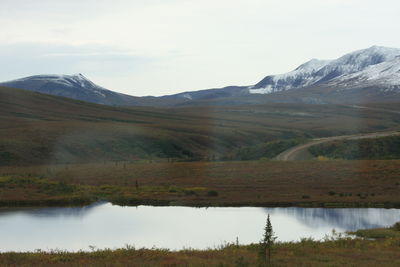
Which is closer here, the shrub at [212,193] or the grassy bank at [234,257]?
the grassy bank at [234,257]

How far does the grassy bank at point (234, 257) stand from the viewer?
23750 millimetres

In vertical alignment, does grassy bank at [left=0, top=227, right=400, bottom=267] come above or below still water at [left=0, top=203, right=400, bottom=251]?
above

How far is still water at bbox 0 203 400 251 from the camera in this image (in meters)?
36.2

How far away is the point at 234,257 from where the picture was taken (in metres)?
25.2

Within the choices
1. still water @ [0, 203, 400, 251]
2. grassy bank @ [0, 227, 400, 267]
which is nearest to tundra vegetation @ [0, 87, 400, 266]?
grassy bank @ [0, 227, 400, 267]

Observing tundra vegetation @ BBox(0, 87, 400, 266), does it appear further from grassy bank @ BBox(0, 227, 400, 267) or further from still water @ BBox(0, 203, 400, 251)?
still water @ BBox(0, 203, 400, 251)

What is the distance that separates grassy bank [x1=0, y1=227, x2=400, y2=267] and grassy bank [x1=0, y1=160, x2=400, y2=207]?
79.9 ft

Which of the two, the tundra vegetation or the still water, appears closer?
the tundra vegetation

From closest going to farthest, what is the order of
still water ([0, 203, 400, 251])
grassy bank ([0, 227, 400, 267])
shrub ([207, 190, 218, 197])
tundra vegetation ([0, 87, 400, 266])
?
grassy bank ([0, 227, 400, 267])
tundra vegetation ([0, 87, 400, 266])
still water ([0, 203, 400, 251])
shrub ([207, 190, 218, 197])

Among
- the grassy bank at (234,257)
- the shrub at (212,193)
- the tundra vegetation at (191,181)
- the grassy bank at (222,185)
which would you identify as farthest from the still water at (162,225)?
the shrub at (212,193)

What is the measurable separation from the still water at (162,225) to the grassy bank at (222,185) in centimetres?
406

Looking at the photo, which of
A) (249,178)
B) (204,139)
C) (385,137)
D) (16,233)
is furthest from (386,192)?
(204,139)

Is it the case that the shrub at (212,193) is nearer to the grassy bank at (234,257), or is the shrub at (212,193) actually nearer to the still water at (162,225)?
the still water at (162,225)

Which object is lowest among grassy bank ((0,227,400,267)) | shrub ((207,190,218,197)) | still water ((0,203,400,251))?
still water ((0,203,400,251))
